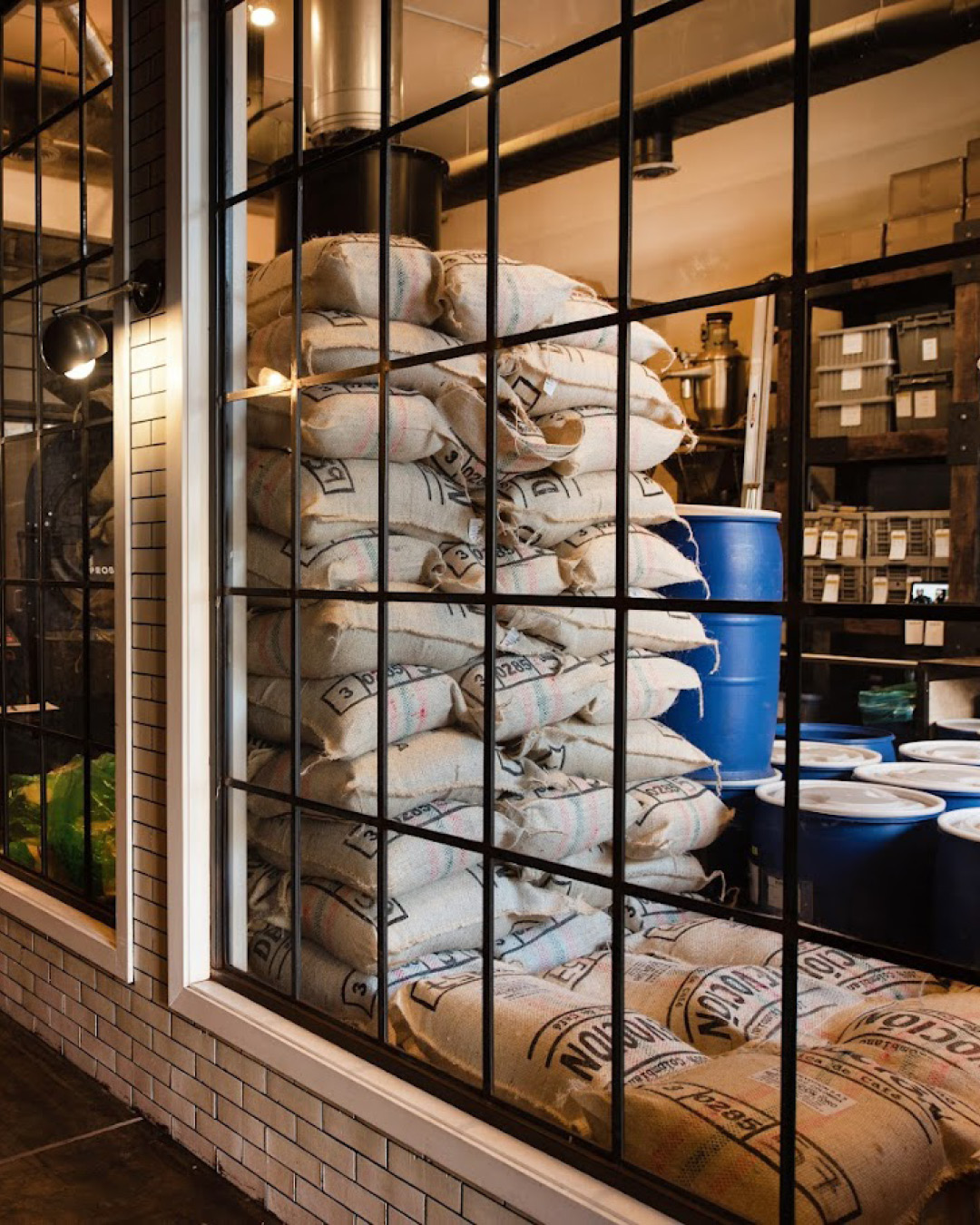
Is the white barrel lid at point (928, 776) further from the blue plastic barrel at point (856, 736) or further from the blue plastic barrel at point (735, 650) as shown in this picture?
the blue plastic barrel at point (735, 650)

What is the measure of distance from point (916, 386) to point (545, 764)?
0.88 metres

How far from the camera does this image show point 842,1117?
152cm

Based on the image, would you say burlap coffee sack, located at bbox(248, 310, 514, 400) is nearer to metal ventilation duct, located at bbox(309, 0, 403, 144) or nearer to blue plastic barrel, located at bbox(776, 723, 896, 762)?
metal ventilation duct, located at bbox(309, 0, 403, 144)

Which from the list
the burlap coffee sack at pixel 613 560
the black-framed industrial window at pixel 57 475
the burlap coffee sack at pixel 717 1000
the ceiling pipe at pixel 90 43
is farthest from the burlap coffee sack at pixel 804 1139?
the ceiling pipe at pixel 90 43

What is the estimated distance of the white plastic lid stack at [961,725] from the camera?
5.57ft

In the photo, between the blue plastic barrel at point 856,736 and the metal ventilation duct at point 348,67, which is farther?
the metal ventilation duct at point 348,67

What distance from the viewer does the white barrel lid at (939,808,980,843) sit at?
1.64 m

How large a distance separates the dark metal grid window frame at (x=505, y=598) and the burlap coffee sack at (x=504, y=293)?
0.03m

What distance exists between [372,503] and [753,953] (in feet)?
3.35

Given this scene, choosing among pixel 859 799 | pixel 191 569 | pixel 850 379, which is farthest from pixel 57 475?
pixel 859 799

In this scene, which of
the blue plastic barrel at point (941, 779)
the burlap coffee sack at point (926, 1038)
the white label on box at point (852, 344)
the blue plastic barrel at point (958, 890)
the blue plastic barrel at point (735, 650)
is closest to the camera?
the blue plastic barrel at point (958, 890)

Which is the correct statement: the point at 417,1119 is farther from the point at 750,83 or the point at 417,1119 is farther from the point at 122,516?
the point at 750,83

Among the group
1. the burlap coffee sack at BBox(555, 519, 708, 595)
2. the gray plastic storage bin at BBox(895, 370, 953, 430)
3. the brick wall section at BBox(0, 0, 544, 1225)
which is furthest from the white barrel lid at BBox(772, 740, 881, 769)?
the brick wall section at BBox(0, 0, 544, 1225)

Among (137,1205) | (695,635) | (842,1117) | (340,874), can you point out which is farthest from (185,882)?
(842,1117)
